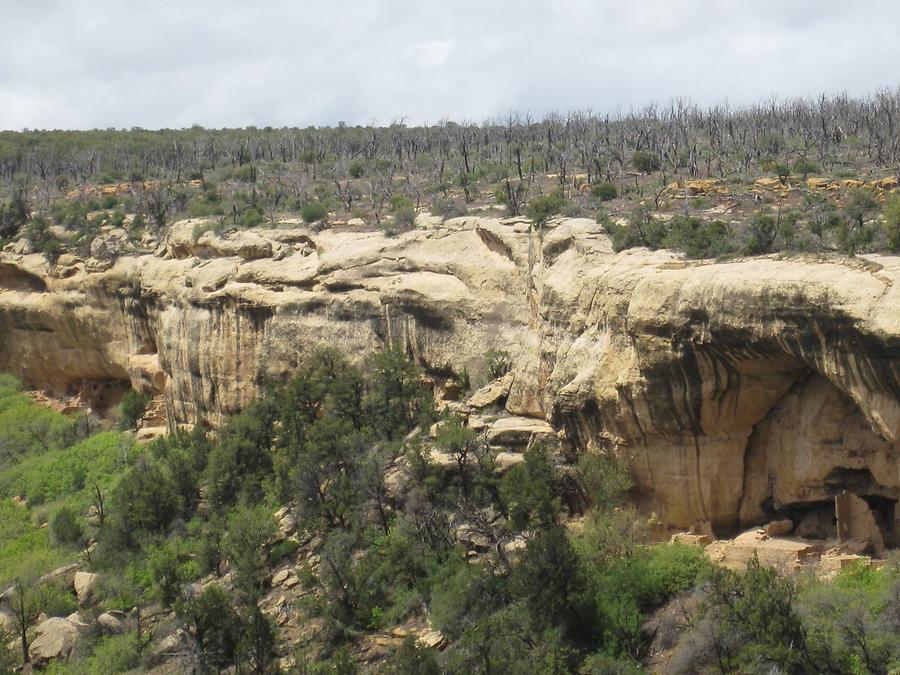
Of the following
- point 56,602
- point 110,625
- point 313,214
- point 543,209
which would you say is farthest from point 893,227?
point 313,214

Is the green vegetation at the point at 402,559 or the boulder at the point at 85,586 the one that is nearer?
the green vegetation at the point at 402,559

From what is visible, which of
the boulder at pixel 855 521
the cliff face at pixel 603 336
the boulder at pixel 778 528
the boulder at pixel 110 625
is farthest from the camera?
the boulder at pixel 110 625

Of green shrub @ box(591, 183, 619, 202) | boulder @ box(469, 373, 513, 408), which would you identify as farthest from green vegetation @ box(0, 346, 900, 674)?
green shrub @ box(591, 183, 619, 202)

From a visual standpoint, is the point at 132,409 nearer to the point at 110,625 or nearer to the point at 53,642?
the point at 53,642

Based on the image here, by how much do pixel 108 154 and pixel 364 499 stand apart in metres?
53.4

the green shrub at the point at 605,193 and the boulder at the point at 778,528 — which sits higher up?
the green shrub at the point at 605,193

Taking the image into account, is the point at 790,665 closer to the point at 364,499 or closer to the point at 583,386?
the point at 583,386

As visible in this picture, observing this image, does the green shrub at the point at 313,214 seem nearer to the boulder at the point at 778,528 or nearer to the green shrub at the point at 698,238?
the green shrub at the point at 698,238

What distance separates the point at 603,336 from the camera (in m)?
26.1

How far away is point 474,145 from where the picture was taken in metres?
68.3

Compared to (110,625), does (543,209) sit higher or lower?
higher

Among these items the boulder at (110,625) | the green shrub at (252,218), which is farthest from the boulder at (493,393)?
the green shrub at (252,218)

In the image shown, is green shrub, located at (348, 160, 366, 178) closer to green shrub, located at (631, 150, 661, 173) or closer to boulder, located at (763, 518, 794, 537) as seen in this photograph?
green shrub, located at (631, 150, 661, 173)

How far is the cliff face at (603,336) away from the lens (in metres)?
21.3
